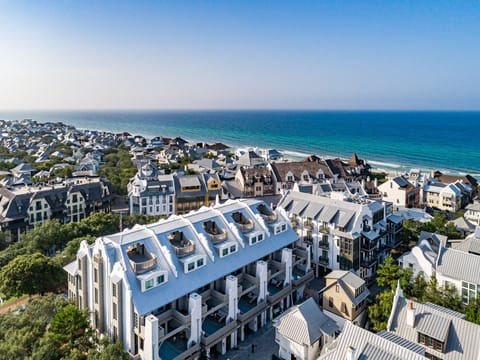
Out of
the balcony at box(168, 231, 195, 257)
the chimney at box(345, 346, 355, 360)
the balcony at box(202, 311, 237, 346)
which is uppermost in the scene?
the balcony at box(168, 231, 195, 257)

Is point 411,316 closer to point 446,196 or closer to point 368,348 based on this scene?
point 368,348

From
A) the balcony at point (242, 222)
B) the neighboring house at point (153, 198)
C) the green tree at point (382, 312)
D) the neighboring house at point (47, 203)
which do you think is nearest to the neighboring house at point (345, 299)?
the green tree at point (382, 312)

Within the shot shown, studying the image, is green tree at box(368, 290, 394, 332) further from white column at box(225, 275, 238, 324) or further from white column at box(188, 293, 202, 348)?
white column at box(188, 293, 202, 348)

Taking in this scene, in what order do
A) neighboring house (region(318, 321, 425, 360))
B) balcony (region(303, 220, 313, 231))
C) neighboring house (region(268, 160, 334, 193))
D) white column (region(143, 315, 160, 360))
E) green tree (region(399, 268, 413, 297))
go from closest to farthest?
neighboring house (region(318, 321, 425, 360)) → white column (region(143, 315, 160, 360)) → green tree (region(399, 268, 413, 297)) → balcony (region(303, 220, 313, 231)) → neighboring house (region(268, 160, 334, 193))

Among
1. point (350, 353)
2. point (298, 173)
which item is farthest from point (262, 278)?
point (298, 173)

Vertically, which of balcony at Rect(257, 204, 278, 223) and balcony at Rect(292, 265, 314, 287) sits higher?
balcony at Rect(257, 204, 278, 223)

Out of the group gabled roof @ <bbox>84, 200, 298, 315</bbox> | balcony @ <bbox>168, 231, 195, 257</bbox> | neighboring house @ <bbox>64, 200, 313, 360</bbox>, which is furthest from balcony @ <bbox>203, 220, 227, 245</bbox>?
balcony @ <bbox>168, 231, 195, 257</bbox>

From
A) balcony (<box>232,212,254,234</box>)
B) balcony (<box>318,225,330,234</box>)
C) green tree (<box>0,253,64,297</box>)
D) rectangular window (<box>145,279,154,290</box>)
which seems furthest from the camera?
balcony (<box>318,225,330,234</box>)
